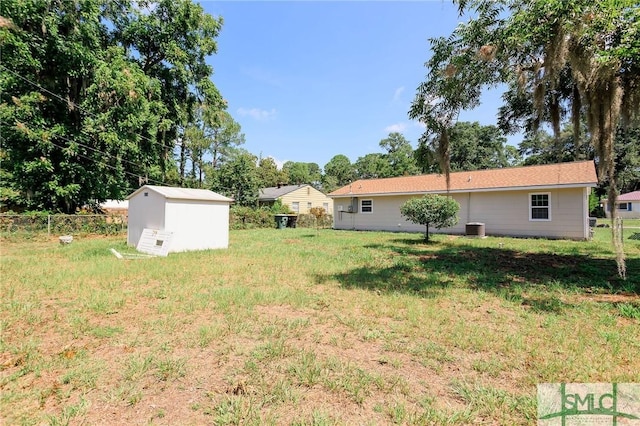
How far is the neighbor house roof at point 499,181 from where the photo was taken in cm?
1293

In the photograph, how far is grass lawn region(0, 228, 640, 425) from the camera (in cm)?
223

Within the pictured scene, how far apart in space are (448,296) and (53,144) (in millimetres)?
18347

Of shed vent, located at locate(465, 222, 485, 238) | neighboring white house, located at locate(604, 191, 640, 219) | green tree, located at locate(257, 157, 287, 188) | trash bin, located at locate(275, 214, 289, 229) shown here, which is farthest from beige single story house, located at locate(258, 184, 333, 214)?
neighboring white house, located at locate(604, 191, 640, 219)

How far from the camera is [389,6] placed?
675 cm

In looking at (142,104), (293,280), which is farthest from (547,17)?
(142,104)

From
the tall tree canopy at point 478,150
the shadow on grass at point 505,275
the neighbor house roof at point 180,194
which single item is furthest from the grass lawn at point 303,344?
the tall tree canopy at point 478,150

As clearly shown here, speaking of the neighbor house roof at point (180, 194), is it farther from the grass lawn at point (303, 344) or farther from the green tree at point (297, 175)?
the green tree at point (297, 175)

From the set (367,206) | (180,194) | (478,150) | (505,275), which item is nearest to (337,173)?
(478,150)

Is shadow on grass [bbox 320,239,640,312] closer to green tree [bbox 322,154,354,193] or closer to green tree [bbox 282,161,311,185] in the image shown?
green tree [bbox 322,154,354,193]

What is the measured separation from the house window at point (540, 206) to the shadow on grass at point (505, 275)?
539cm

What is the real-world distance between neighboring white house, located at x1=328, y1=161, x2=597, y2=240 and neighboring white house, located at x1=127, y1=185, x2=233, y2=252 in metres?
10.7

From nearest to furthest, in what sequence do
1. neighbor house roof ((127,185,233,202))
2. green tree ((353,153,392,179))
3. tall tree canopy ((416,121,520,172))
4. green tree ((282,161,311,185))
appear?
neighbor house roof ((127,185,233,202)) < tall tree canopy ((416,121,520,172)) < green tree ((353,153,392,179)) < green tree ((282,161,311,185))

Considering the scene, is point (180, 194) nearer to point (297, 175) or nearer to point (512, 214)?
point (512, 214)

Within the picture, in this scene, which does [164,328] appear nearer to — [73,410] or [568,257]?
[73,410]
